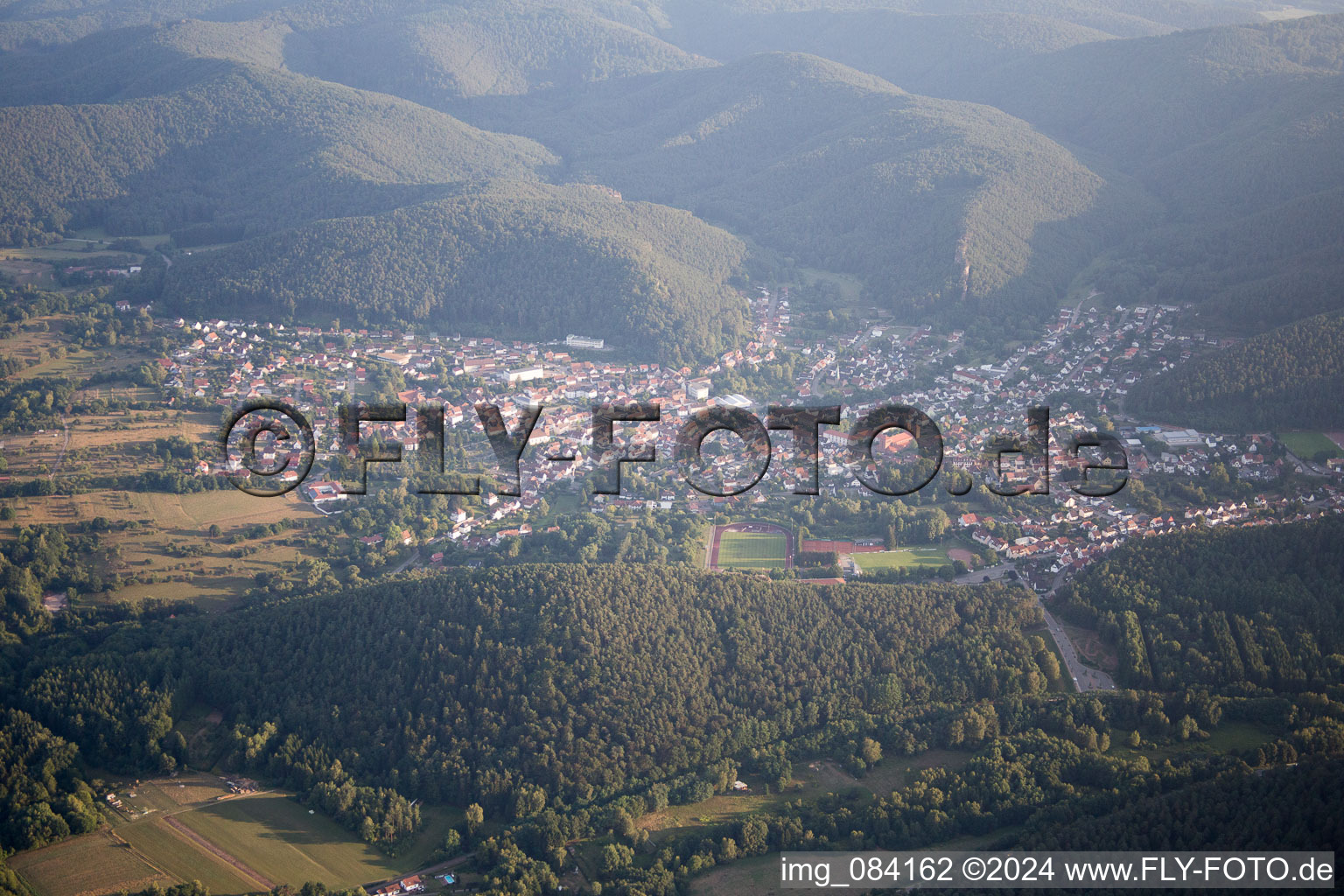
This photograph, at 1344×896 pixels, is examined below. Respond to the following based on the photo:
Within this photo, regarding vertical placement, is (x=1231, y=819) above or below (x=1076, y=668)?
below

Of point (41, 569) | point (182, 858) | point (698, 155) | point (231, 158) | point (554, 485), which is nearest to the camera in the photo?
point (182, 858)

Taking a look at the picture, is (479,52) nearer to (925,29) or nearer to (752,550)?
(925,29)

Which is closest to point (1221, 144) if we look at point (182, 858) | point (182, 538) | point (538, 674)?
point (538, 674)

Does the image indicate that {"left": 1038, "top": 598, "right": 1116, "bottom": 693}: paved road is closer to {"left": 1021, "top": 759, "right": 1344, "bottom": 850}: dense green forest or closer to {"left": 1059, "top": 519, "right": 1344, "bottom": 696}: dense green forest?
{"left": 1059, "top": 519, "right": 1344, "bottom": 696}: dense green forest

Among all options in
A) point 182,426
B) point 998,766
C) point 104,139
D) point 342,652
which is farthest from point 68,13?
point 998,766

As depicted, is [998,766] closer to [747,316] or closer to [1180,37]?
[747,316]

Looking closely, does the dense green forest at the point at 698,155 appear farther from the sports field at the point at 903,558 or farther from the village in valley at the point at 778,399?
the sports field at the point at 903,558

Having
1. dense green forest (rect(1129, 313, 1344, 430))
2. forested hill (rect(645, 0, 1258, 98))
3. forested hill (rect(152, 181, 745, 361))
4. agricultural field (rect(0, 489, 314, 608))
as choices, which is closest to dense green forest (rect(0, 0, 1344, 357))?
forested hill (rect(152, 181, 745, 361))
